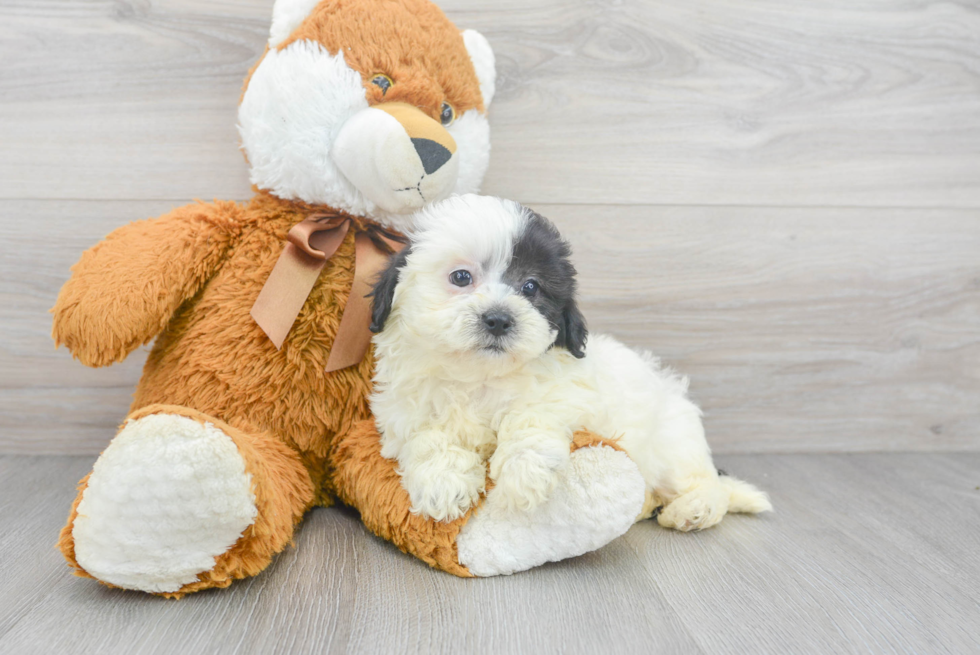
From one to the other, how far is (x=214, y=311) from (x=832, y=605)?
2.95 feet

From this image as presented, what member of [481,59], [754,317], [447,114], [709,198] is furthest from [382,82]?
[754,317]

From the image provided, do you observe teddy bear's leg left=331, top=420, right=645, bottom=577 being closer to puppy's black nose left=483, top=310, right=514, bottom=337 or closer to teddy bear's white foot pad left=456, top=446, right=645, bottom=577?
teddy bear's white foot pad left=456, top=446, right=645, bottom=577

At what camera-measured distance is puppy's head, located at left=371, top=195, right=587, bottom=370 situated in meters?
0.78

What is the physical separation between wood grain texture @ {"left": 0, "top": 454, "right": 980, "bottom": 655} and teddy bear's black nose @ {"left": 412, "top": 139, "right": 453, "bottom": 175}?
525 millimetres

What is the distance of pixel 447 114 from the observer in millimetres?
1010

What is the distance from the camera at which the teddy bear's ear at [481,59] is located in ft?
3.57

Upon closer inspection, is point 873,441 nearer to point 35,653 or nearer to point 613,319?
point 613,319

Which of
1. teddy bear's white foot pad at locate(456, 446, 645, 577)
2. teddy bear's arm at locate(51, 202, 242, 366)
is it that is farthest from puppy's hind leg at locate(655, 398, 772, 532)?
teddy bear's arm at locate(51, 202, 242, 366)

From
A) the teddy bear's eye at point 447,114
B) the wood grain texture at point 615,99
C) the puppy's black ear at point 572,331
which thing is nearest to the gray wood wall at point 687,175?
the wood grain texture at point 615,99

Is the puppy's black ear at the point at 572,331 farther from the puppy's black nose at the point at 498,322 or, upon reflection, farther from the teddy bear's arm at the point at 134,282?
the teddy bear's arm at the point at 134,282

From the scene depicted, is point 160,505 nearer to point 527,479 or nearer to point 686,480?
point 527,479

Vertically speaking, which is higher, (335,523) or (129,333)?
(129,333)

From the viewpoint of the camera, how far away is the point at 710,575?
0.88 metres

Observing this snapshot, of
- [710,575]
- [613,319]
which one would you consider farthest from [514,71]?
[710,575]
